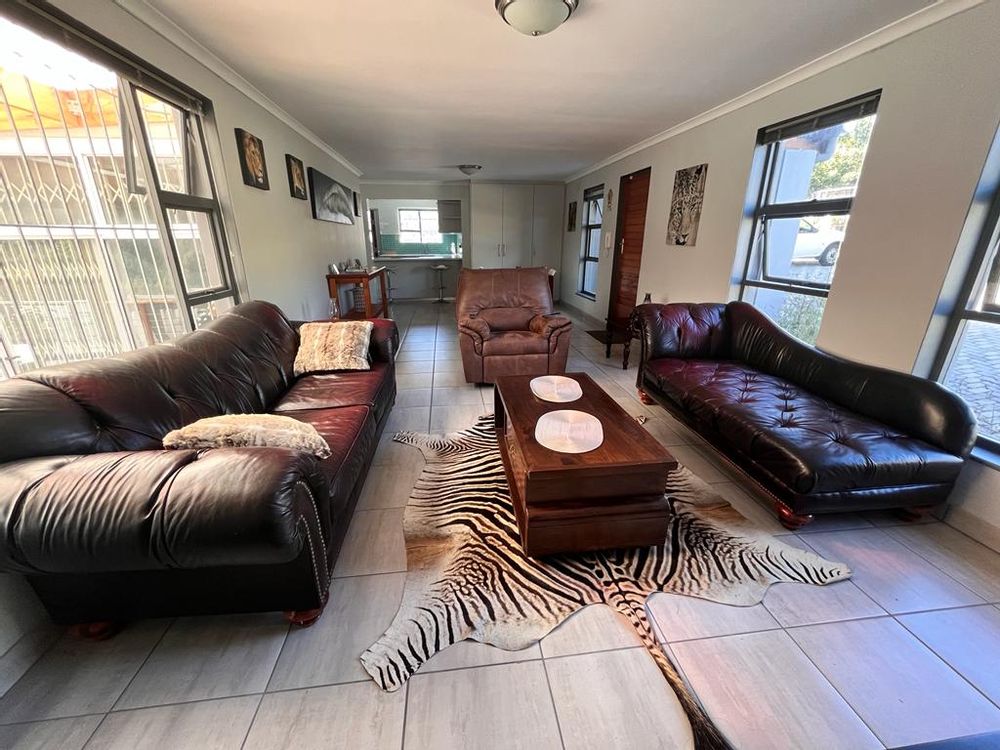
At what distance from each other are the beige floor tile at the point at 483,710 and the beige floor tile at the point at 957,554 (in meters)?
1.72

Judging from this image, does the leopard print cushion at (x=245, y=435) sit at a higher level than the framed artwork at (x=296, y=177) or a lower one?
lower

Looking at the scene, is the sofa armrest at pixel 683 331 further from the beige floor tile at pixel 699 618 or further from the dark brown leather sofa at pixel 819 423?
the beige floor tile at pixel 699 618

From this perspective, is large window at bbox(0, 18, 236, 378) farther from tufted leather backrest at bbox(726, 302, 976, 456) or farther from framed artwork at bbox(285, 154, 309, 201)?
tufted leather backrest at bbox(726, 302, 976, 456)

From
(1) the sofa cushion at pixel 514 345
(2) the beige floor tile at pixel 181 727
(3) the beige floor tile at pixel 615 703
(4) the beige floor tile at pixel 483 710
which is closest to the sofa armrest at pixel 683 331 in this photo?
(1) the sofa cushion at pixel 514 345

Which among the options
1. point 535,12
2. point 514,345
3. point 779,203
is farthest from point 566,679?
point 779,203

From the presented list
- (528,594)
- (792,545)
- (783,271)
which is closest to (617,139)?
(783,271)

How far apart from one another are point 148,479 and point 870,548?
262 centimetres

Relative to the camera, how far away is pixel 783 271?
286cm

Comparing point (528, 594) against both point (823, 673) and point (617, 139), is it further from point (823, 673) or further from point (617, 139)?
point (617, 139)

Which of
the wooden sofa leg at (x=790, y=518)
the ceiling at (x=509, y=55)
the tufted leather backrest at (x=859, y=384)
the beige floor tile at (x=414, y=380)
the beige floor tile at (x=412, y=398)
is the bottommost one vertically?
the beige floor tile at (x=412, y=398)

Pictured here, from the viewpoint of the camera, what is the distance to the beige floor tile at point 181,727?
100 centimetres

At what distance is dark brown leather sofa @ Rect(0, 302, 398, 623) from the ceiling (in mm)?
1834

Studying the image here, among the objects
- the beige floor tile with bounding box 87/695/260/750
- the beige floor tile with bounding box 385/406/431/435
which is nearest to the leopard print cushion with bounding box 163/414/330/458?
the beige floor tile with bounding box 87/695/260/750

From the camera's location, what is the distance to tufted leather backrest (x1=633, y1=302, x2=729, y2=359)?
2893mm
